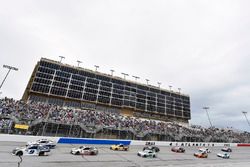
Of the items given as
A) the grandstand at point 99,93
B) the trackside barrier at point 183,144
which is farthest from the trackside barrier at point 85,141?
the grandstand at point 99,93

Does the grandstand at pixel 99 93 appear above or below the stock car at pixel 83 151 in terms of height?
above

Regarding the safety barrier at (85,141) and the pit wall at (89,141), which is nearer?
the pit wall at (89,141)

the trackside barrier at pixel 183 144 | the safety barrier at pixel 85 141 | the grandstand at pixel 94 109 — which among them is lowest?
the safety barrier at pixel 85 141

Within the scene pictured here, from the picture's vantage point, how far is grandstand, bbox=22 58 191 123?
60.9 metres

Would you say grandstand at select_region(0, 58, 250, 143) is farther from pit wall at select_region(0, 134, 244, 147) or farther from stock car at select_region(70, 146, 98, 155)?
stock car at select_region(70, 146, 98, 155)

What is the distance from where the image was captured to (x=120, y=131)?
47375 mm

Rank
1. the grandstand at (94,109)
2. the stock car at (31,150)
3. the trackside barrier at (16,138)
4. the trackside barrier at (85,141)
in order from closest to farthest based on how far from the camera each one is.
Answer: the stock car at (31,150)
the trackside barrier at (16,138)
the trackside barrier at (85,141)
the grandstand at (94,109)

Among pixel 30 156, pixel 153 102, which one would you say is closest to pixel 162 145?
pixel 153 102

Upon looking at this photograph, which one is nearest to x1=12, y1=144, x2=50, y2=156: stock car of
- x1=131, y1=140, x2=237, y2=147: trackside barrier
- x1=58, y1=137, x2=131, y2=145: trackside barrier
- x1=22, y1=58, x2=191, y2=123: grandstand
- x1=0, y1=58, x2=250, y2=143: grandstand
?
x1=58, y1=137, x2=131, y2=145: trackside barrier

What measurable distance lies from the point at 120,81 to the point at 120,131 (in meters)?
30.8

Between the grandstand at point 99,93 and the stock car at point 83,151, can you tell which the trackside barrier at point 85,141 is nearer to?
the stock car at point 83,151

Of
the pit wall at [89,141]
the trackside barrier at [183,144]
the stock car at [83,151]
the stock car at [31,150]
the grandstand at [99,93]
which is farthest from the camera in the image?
the grandstand at [99,93]

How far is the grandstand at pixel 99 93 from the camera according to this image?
60894 millimetres

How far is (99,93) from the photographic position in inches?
2667
